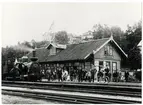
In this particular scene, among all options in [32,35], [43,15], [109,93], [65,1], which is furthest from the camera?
[32,35]

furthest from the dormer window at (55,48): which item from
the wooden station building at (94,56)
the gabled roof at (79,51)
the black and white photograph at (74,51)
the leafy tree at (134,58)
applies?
the leafy tree at (134,58)

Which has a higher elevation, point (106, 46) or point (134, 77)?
point (106, 46)

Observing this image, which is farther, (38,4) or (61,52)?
(61,52)

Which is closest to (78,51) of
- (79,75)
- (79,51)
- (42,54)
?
(79,51)

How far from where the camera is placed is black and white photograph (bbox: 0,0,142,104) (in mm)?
Result: 12227

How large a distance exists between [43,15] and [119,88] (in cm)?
539

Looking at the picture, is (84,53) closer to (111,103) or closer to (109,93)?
(109,93)

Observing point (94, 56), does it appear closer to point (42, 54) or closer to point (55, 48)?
point (55, 48)

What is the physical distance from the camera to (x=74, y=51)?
91.9 ft

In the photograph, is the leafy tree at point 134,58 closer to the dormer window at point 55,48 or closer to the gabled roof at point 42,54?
the dormer window at point 55,48

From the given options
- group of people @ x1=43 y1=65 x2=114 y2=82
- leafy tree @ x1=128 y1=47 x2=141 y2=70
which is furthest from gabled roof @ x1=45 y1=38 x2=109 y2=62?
leafy tree @ x1=128 y1=47 x2=141 y2=70

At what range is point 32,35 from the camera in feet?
52.1

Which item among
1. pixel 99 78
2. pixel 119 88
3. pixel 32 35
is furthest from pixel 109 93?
pixel 99 78

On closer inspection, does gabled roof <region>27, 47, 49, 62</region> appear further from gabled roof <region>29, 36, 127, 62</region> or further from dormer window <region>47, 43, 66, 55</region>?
dormer window <region>47, 43, 66, 55</region>
